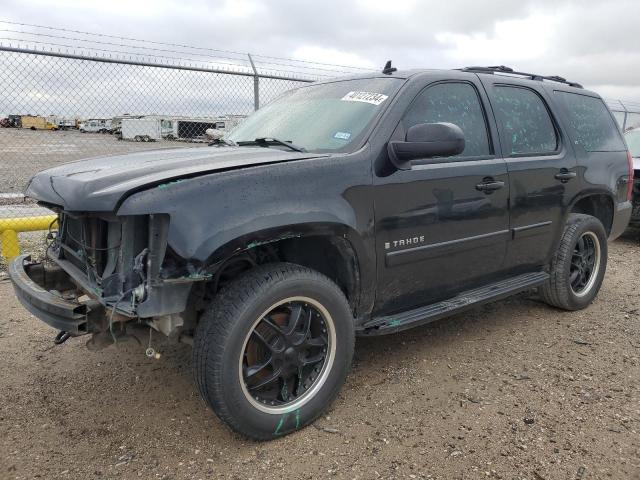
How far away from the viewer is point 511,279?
3.93 m

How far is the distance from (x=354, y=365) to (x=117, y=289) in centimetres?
170

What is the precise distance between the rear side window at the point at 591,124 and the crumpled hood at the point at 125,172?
8.80 ft

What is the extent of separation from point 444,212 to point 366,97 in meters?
0.85

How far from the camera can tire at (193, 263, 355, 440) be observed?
2418mm

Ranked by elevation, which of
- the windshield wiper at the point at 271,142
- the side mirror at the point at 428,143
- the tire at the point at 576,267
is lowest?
the tire at the point at 576,267

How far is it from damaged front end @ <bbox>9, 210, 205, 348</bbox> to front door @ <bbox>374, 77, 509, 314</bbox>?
1.17 m

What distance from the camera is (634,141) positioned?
8617 millimetres

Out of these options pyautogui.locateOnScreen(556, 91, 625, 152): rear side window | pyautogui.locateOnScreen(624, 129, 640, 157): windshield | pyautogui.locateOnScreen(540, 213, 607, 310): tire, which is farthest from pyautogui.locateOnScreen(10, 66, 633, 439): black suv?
pyautogui.locateOnScreen(624, 129, 640, 157): windshield

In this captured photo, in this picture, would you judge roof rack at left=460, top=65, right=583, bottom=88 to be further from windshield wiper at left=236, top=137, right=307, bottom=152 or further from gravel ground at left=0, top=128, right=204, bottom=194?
gravel ground at left=0, top=128, right=204, bottom=194

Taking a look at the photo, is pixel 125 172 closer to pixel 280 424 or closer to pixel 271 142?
pixel 271 142

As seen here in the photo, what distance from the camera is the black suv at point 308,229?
2352 mm

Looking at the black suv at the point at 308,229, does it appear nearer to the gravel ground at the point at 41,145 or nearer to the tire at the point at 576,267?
the tire at the point at 576,267

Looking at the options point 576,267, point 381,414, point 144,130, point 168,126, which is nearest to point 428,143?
point 381,414

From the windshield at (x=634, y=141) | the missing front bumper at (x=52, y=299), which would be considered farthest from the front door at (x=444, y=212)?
the windshield at (x=634, y=141)
